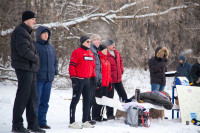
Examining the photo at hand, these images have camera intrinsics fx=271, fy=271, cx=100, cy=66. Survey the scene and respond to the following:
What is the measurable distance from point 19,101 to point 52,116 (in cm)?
243

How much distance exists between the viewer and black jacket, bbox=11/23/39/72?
4.12 m

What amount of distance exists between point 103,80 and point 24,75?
224cm

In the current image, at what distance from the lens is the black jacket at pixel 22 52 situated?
412cm

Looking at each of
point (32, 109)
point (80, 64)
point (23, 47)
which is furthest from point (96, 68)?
point (23, 47)

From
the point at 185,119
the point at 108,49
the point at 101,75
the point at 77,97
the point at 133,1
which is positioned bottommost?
the point at 185,119

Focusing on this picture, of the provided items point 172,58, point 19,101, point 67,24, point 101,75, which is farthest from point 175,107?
point 172,58

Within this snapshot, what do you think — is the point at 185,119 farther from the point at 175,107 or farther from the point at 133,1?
the point at 133,1

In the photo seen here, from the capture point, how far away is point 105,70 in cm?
607

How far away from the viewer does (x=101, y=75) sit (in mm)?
5836

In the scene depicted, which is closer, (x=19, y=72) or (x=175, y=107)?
(x=19, y=72)

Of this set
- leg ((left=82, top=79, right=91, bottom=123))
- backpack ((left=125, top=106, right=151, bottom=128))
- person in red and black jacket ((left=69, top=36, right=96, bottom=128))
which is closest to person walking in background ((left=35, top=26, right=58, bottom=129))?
person in red and black jacket ((left=69, top=36, right=96, bottom=128))

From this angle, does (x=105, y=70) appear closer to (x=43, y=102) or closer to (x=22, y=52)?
(x=43, y=102)

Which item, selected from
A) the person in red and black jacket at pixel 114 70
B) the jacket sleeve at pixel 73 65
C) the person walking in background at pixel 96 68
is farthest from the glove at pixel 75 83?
the person in red and black jacket at pixel 114 70

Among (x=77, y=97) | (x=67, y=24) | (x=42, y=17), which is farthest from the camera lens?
Result: (x=42, y=17)
